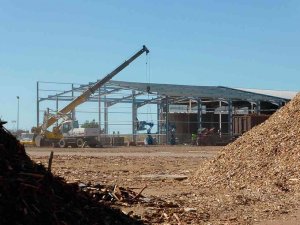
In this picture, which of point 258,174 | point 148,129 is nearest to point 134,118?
point 148,129

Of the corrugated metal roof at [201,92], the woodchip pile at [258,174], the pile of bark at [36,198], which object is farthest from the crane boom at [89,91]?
the pile of bark at [36,198]

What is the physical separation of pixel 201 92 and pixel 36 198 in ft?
177

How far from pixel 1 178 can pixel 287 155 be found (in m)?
9.72

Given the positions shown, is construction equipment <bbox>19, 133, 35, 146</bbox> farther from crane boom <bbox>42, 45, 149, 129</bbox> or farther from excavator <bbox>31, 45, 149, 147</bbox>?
crane boom <bbox>42, 45, 149, 129</bbox>

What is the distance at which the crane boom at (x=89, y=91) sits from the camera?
48.9m

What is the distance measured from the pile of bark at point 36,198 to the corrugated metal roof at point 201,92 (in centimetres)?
4764

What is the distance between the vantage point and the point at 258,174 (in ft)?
45.6

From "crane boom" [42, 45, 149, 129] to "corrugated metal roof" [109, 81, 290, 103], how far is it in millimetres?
A: 3589

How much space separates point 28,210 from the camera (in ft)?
19.7

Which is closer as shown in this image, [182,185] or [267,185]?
[267,185]

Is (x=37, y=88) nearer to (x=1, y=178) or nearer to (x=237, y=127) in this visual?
(x=237, y=127)

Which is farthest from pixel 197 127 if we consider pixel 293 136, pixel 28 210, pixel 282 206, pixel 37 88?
pixel 28 210

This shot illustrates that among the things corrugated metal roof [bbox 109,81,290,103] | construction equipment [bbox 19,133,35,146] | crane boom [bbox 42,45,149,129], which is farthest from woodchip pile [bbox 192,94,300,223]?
corrugated metal roof [bbox 109,81,290,103]

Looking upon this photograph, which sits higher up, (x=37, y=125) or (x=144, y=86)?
(x=144, y=86)
